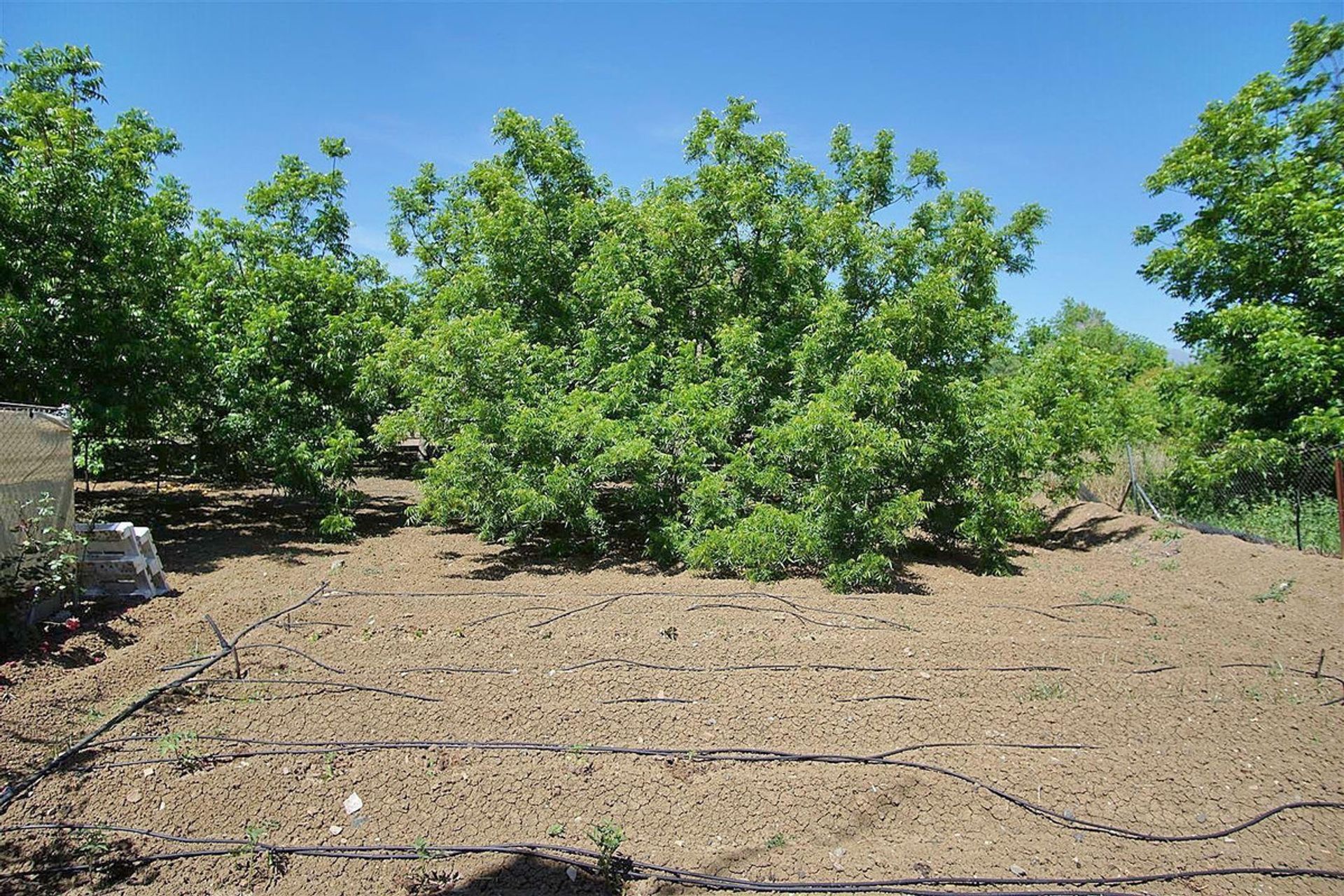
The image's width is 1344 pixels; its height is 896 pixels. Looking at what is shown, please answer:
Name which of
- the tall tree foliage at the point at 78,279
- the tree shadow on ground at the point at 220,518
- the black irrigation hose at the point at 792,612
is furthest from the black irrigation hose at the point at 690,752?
the tall tree foliage at the point at 78,279

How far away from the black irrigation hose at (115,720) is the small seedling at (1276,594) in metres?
8.49

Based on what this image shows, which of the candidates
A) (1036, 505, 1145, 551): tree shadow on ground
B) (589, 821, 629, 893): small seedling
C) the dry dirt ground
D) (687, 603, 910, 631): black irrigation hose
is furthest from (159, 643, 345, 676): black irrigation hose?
(1036, 505, 1145, 551): tree shadow on ground

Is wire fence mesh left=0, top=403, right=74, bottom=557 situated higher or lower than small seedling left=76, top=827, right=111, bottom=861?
higher

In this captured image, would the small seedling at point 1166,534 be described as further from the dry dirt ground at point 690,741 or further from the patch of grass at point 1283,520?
the dry dirt ground at point 690,741

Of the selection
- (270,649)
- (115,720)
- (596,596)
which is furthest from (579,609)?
(115,720)

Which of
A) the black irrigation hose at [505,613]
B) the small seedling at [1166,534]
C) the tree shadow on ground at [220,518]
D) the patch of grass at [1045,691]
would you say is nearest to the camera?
the patch of grass at [1045,691]

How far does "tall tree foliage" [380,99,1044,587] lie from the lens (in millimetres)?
7406

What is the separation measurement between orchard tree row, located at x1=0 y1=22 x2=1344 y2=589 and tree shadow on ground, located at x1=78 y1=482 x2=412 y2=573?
2.76ft

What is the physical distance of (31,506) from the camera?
545 centimetres

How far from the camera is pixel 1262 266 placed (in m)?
10.6

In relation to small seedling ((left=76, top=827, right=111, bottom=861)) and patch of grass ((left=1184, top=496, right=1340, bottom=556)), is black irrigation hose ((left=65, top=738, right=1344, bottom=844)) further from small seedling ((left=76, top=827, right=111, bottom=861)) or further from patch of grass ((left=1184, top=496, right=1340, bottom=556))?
patch of grass ((left=1184, top=496, right=1340, bottom=556))

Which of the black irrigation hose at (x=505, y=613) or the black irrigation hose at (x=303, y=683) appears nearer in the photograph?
the black irrigation hose at (x=303, y=683)

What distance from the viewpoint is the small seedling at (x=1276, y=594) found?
6738mm

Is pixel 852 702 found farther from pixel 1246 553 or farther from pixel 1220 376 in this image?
pixel 1220 376
